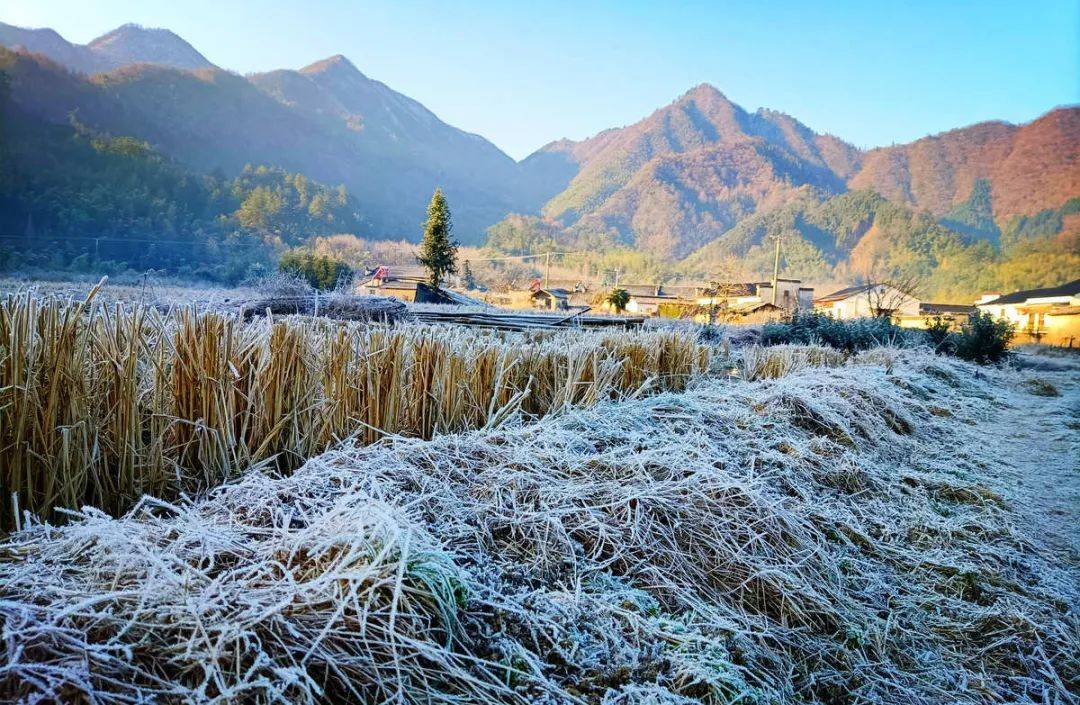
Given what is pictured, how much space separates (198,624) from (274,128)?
114 m

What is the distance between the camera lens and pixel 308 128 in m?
102

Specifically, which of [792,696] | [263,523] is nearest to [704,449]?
[792,696]

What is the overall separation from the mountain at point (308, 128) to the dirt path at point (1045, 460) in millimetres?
44604

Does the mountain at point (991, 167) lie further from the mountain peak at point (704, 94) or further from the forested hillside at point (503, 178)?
the mountain peak at point (704, 94)

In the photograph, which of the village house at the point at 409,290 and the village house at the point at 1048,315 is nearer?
the village house at the point at 1048,315

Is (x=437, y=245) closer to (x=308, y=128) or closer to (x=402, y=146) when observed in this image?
(x=308, y=128)

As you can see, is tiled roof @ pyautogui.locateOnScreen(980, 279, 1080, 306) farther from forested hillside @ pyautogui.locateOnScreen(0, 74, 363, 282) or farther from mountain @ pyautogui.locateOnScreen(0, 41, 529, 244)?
mountain @ pyautogui.locateOnScreen(0, 41, 529, 244)

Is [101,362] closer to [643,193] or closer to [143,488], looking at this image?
[143,488]

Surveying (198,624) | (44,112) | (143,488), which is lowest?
(143,488)

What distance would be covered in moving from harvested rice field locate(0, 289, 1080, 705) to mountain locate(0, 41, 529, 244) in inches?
1662

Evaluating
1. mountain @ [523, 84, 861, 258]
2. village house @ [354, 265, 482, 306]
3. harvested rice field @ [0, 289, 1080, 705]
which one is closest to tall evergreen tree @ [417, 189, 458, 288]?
village house @ [354, 265, 482, 306]

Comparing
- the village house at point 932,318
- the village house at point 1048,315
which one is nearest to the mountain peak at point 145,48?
the village house at point 932,318

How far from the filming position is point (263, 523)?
3.90ft

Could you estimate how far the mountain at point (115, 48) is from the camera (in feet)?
222
